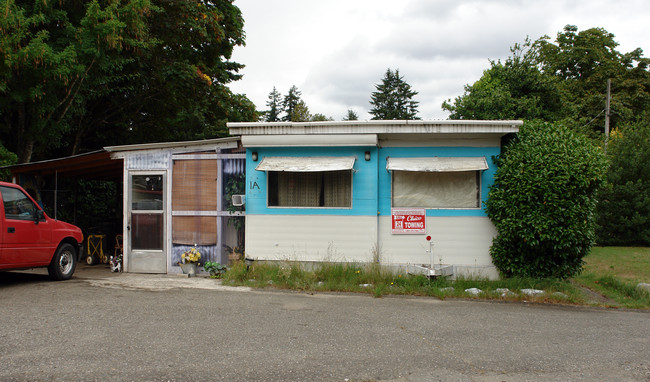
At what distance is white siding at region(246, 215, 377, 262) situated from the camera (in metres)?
9.23

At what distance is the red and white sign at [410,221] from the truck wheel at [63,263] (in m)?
6.53

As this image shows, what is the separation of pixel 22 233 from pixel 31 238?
208 mm

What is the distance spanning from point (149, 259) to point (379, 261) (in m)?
5.01

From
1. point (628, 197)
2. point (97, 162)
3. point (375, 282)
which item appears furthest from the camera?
point (628, 197)

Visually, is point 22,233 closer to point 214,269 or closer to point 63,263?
point 63,263

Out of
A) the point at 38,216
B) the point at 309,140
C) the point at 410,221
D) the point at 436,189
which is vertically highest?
the point at 309,140

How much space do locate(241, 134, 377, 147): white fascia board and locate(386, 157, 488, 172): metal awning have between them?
0.63m

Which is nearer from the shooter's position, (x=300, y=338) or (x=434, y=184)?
(x=300, y=338)

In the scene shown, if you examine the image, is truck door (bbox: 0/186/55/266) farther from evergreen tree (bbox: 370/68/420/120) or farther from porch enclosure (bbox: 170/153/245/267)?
evergreen tree (bbox: 370/68/420/120)

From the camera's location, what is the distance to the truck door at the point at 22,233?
25.6 feet

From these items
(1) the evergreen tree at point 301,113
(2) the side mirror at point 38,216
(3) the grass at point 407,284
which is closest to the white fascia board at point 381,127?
(3) the grass at point 407,284

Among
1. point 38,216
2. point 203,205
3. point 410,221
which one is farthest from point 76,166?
point 410,221

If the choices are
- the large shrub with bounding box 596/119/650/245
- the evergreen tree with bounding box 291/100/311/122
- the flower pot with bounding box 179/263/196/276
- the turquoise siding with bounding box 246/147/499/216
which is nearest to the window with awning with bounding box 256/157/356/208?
the turquoise siding with bounding box 246/147/499/216

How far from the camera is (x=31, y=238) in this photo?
8227mm
